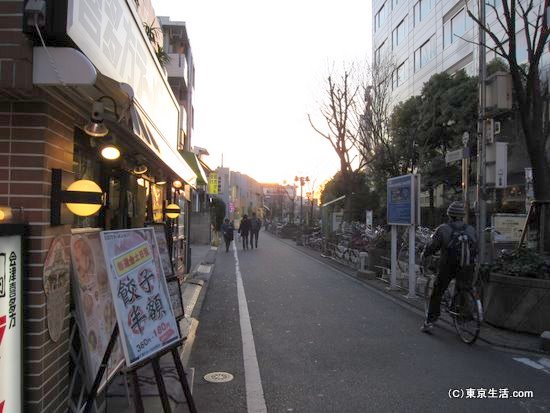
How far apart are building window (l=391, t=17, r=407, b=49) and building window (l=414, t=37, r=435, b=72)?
3.06 metres

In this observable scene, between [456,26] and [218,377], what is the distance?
28.6 metres

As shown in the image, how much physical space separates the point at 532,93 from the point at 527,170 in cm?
506

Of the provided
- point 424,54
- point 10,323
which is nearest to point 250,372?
point 10,323

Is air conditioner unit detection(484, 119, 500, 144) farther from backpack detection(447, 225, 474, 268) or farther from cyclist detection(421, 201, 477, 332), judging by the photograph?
backpack detection(447, 225, 474, 268)

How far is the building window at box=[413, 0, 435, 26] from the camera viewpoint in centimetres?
3280

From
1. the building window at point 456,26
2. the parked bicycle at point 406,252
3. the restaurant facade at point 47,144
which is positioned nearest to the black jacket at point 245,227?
the parked bicycle at point 406,252

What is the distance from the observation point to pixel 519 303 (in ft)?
24.1

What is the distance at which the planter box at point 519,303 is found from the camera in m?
7.12

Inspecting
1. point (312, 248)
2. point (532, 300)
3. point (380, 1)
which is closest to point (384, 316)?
point (532, 300)

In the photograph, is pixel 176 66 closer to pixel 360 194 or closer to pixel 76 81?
pixel 360 194

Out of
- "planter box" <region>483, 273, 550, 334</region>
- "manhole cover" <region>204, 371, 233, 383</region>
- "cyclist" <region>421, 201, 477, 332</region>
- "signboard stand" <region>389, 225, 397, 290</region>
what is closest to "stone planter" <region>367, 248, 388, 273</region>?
"signboard stand" <region>389, 225, 397, 290</region>

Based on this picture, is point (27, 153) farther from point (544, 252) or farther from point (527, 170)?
point (527, 170)

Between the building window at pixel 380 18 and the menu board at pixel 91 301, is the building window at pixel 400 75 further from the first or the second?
the menu board at pixel 91 301

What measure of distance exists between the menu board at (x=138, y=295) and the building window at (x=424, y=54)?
31926 mm
